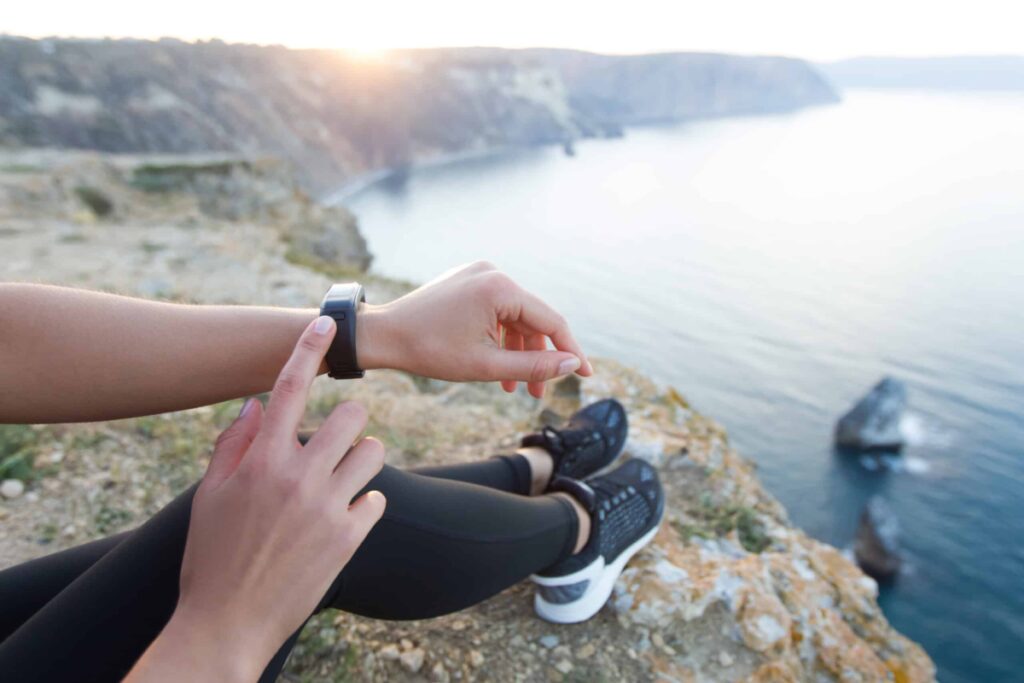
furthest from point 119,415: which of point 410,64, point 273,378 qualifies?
point 410,64

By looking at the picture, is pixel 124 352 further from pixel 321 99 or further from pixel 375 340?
pixel 321 99

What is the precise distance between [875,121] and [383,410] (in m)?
115

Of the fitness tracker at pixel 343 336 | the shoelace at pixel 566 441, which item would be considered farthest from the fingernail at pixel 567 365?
the shoelace at pixel 566 441

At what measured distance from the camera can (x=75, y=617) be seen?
1.27 m

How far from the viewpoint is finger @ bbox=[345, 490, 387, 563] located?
1.00 meters

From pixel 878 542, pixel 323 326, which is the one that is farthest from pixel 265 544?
pixel 878 542

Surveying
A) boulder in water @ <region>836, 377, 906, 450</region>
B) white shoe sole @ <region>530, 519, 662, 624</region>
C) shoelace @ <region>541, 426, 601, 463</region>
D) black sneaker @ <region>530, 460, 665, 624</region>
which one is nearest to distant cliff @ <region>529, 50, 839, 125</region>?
boulder in water @ <region>836, 377, 906, 450</region>

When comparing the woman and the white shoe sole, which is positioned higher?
the woman

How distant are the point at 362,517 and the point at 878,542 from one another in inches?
603

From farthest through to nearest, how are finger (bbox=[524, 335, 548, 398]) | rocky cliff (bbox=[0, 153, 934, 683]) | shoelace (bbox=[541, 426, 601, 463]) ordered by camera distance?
shoelace (bbox=[541, 426, 601, 463]) → rocky cliff (bbox=[0, 153, 934, 683]) → finger (bbox=[524, 335, 548, 398])

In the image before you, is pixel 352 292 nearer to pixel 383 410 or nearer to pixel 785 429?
pixel 383 410

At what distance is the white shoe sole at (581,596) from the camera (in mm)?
2195

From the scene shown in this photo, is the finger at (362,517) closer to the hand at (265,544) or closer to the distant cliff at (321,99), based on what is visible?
the hand at (265,544)

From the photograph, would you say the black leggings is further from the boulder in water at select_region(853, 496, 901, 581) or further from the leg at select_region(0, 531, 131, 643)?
the boulder in water at select_region(853, 496, 901, 581)
